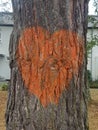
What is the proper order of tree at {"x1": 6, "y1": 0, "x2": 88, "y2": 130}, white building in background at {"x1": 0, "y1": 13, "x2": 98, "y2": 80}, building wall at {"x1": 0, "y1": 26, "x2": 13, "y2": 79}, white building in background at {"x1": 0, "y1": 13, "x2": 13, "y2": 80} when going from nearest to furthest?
tree at {"x1": 6, "y1": 0, "x2": 88, "y2": 130} → white building in background at {"x1": 0, "y1": 13, "x2": 98, "y2": 80} → white building in background at {"x1": 0, "y1": 13, "x2": 13, "y2": 80} → building wall at {"x1": 0, "y1": 26, "x2": 13, "y2": 79}

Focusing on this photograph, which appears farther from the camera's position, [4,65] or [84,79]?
[4,65]

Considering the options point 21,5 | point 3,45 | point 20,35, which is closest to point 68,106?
point 20,35

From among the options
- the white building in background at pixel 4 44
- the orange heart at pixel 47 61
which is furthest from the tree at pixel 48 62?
the white building in background at pixel 4 44

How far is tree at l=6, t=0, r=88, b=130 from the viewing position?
3.26 metres

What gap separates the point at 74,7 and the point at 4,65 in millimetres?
33041

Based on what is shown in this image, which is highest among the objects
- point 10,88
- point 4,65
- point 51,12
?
point 51,12

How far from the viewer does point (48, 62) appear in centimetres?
328

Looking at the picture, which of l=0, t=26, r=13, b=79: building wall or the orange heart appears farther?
l=0, t=26, r=13, b=79: building wall

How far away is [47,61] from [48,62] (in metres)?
0.01

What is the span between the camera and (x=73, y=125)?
3.39 meters

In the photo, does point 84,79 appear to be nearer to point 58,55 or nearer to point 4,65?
point 58,55

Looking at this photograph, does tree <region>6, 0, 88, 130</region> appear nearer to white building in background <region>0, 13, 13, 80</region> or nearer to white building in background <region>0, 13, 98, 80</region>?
white building in background <region>0, 13, 98, 80</region>

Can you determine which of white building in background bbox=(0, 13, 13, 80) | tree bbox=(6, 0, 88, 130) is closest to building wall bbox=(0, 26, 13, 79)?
white building in background bbox=(0, 13, 13, 80)

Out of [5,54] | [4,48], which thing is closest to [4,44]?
[4,48]
